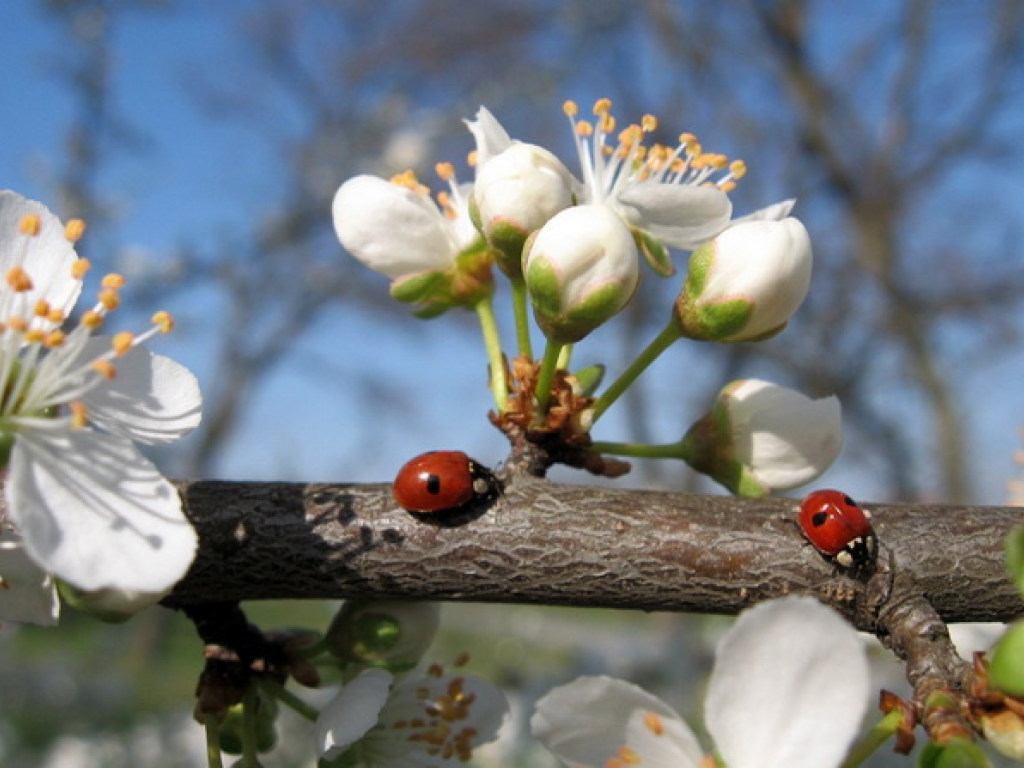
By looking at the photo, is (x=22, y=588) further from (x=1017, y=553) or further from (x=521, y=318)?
(x=1017, y=553)

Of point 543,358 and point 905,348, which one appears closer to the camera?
point 543,358

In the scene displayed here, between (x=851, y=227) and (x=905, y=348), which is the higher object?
(x=851, y=227)

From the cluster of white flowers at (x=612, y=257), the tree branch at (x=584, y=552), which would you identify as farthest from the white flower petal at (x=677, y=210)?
the tree branch at (x=584, y=552)

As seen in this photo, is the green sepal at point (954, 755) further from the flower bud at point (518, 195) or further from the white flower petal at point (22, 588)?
the white flower petal at point (22, 588)

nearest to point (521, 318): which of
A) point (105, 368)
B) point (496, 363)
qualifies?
point (496, 363)

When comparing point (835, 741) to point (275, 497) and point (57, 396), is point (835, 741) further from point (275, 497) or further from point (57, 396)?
point (57, 396)

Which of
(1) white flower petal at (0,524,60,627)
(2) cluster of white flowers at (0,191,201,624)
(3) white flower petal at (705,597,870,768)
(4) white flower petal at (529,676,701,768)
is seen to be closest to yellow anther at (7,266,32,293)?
(2) cluster of white flowers at (0,191,201,624)

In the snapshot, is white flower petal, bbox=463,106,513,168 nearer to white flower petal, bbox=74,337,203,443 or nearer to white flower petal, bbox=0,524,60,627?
white flower petal, bbox=74,337,203,443

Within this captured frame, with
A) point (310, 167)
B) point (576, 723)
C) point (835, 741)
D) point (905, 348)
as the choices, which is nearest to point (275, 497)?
point (576, 723)
